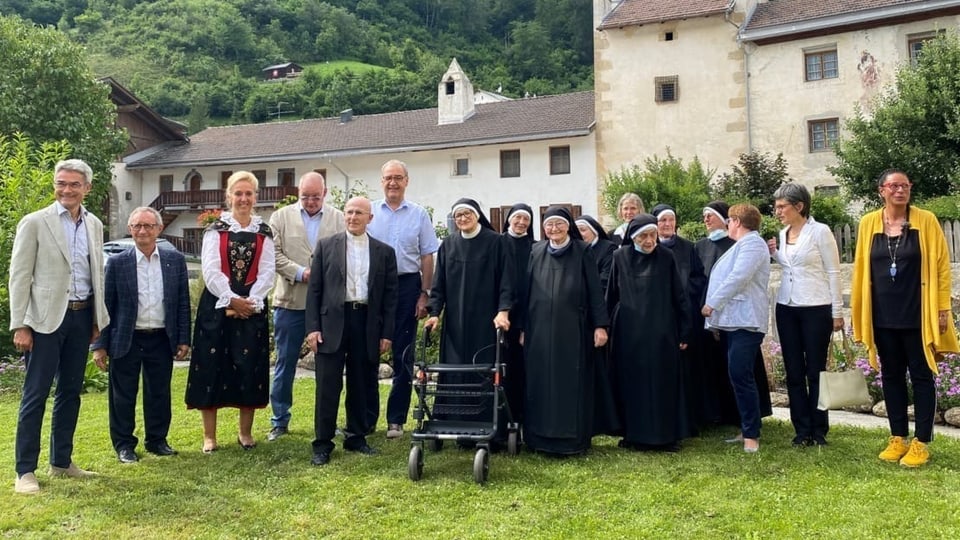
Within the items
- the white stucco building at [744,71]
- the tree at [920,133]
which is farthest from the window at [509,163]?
the tree at [920,133]

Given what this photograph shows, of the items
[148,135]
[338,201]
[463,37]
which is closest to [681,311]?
[338,201]

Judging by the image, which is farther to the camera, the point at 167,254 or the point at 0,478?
the point at 167,254

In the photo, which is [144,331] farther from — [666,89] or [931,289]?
[666,89]

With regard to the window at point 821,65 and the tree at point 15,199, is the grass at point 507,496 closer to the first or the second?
the tree at point 15,199

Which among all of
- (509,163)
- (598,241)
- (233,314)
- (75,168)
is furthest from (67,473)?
(509,163)

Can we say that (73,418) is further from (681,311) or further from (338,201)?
(338,201)

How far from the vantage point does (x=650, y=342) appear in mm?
5824

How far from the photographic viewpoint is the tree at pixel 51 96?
27828 millimetres

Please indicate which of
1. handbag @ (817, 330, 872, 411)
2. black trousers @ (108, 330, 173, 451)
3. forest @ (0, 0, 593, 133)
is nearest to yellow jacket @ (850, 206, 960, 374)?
handbag @ (817, 330, 872, 411)

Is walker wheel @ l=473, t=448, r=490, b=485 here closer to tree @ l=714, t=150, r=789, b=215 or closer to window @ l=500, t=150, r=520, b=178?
tree @ l=714, t=150, r=789, b=215

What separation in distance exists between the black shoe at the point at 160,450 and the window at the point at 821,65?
23.3 metres

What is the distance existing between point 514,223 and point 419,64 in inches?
3096

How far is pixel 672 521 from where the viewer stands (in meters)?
4.14

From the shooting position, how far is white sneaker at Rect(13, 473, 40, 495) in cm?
476
